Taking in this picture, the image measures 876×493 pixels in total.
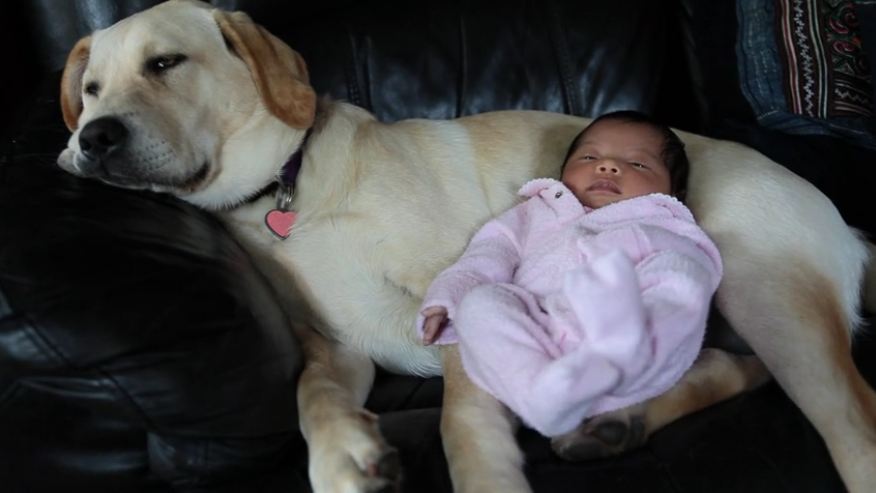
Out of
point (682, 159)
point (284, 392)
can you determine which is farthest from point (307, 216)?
point (682, 159)

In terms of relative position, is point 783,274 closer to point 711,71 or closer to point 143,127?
point 711,71

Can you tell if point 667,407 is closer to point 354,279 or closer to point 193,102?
point 354,279

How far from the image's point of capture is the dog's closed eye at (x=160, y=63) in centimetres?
150

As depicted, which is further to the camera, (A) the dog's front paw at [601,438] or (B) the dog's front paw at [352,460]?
(A) the dog's front paw at [601,438]

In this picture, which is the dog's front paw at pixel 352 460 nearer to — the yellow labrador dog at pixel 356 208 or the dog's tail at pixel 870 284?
the yellow labrador dog at pixel 356 208

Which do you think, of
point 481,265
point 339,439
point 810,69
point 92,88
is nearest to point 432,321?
point 481,265

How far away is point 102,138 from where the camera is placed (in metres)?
1.36

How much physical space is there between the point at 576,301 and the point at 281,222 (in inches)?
29.0

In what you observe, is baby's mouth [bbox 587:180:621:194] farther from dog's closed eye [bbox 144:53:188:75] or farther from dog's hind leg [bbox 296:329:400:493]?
dog's closed eye [bbox 144:53:188:75]

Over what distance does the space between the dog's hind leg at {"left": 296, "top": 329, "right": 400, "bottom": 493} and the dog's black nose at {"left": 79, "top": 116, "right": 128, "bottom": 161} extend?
1.57ft

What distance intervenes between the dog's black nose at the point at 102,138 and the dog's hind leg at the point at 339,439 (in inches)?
18.8

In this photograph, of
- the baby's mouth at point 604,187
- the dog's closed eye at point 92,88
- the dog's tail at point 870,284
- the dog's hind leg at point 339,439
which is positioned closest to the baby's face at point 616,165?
the baby's mouth at point 604,187

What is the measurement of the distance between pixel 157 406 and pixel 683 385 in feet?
2.71

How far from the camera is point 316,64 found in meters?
2.18
